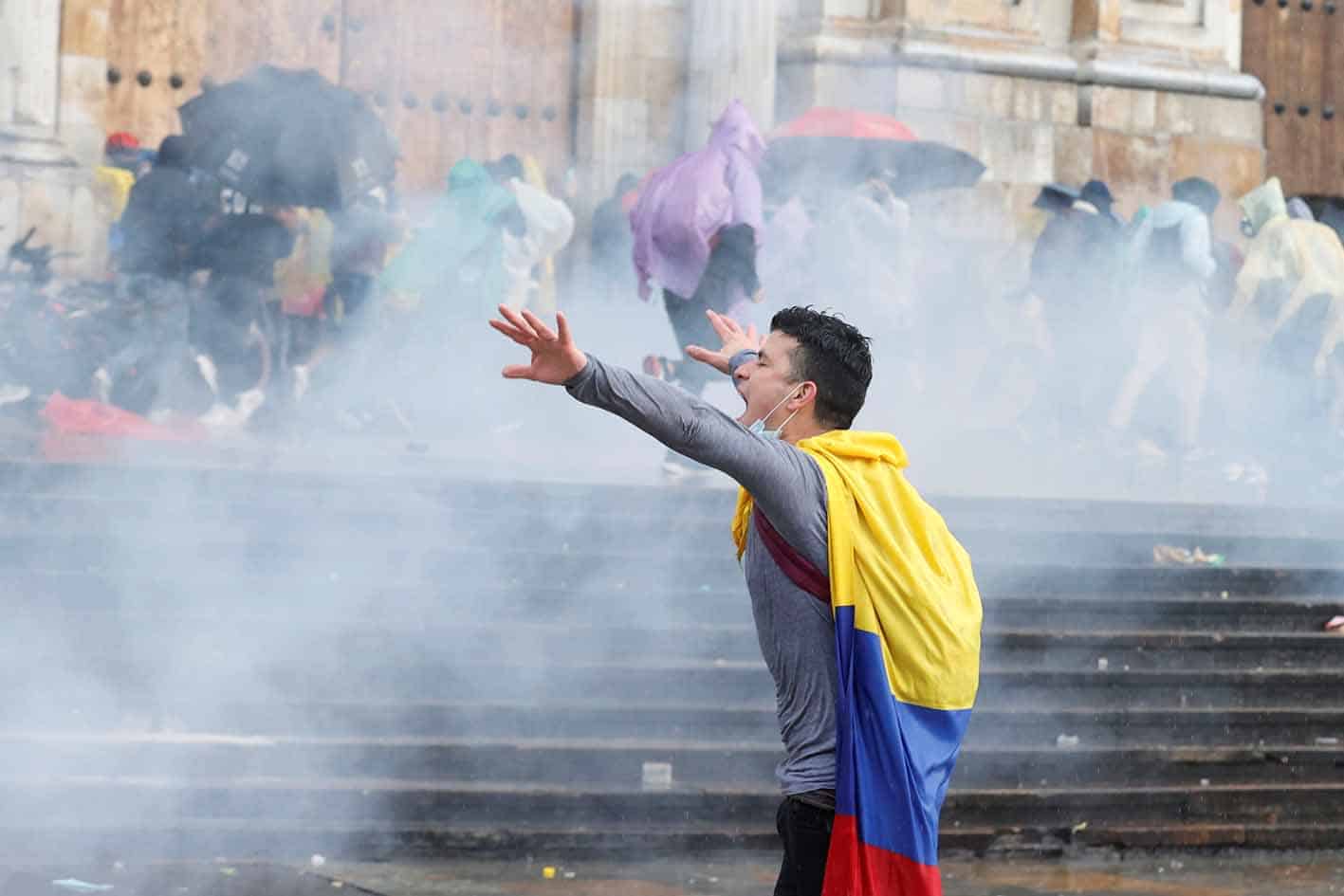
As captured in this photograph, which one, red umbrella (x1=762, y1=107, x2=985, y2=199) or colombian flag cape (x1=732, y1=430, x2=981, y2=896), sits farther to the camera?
red umbrella (x1=762, y1=107, x2=985, y2=199)

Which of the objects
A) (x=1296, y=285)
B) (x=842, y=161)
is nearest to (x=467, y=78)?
(x=842, y=161)

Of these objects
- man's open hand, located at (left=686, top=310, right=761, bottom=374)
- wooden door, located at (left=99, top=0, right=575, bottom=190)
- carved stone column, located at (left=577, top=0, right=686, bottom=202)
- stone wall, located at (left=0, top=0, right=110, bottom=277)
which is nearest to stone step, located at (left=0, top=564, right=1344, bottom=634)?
man's open hand, located at (left=686, top=310, right=761, bottom=374)

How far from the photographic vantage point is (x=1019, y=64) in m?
12.5

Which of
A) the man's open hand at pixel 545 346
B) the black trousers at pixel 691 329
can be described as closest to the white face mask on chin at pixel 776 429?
the man's open hand at pixel 545 346

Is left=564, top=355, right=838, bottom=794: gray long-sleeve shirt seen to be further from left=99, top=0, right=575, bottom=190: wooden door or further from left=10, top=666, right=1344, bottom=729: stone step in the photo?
left=99, top=0, right=575, bottom=190: wooden door

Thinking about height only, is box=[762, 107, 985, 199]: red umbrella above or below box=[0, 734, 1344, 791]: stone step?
above

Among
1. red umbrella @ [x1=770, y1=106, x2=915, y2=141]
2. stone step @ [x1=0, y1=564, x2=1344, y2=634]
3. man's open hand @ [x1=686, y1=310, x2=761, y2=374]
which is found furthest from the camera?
red umbrella @ [x1=770, y1=106, x2=915, y2=141]

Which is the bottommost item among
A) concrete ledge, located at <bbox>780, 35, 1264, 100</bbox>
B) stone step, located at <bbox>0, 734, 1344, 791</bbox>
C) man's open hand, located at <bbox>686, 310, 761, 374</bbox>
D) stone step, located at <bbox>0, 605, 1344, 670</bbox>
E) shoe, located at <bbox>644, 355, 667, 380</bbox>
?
stone step, located at <bbox>0, 734, 1344, 791</bbox>

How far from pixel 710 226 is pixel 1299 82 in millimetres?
7220

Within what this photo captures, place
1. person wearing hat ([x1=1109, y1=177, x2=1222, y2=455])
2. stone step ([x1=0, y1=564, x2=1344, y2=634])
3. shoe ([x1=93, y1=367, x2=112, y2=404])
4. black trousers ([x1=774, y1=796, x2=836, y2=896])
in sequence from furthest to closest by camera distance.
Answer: person wearing hat ([x1=1109, y1=177, x2=1222, y2=455])
shoe ([x1=93, y1=367, x2=112, y2=404])
stone step ([x1=0, y1=564, x2=1344, y2=634])
black trousers ([x1=774, y1=796, x2=836, y2=896])

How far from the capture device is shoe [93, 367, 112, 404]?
31.1 ft

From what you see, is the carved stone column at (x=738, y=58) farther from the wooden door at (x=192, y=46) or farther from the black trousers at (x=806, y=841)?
the black trousers at (x=806, y=841)

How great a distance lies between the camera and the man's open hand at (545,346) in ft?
9.31

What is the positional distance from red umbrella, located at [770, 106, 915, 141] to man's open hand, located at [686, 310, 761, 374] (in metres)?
6.87
